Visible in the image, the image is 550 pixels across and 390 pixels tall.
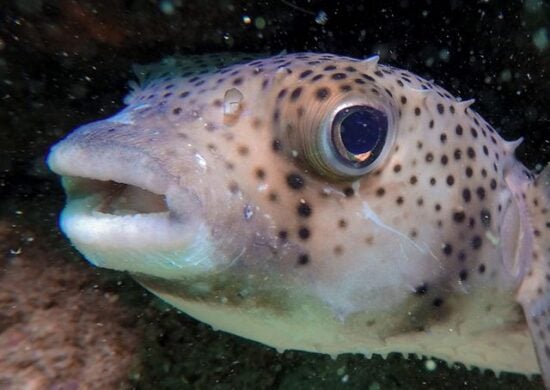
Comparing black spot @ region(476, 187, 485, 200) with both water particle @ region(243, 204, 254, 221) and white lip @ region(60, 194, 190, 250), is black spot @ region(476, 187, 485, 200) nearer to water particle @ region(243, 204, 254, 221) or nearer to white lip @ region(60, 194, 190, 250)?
water particle @ region(243, 204, 254, 221)

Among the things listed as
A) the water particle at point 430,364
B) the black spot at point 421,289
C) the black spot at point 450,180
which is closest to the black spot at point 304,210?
the black spot at point 421,289

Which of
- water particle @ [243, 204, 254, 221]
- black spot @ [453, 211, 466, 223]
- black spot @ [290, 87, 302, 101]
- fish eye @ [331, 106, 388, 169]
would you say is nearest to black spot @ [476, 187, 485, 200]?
black spot @ [453, 211, 466, 223]

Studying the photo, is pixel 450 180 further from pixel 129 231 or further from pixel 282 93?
pixel 129 231

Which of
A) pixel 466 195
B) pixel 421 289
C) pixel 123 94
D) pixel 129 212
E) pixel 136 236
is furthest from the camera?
pixel 123 94

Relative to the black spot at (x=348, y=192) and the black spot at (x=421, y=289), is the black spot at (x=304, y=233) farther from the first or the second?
the black spot at (x=421, y=289)

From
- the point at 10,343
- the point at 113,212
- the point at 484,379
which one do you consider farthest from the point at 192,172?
the point at 484,379

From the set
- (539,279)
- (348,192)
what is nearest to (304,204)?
(348,192)

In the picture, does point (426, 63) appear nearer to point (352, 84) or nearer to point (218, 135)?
point (352, 84)
